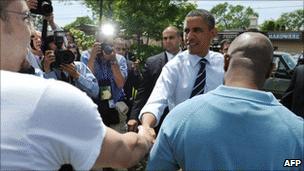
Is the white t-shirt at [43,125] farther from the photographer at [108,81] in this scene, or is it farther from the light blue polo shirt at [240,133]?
the photographer at [108,81]

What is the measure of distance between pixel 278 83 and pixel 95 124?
10509mm

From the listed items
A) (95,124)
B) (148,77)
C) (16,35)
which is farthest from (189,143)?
(148,77)

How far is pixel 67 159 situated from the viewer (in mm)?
1375

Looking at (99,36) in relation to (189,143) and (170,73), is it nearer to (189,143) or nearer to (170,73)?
(170,73)

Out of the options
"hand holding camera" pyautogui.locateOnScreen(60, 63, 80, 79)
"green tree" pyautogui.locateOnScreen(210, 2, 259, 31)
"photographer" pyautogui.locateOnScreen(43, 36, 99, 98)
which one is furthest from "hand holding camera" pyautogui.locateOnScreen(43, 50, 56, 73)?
"green tree" pyautogui.locateOnScreen(210, 2, 259, 31)

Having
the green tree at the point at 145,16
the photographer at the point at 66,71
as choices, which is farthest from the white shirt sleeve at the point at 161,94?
the green tree at the point at 145,16

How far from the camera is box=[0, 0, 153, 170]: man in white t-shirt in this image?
1.29 meters

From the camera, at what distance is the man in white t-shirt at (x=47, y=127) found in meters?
1.29

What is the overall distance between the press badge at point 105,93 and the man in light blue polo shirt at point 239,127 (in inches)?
111

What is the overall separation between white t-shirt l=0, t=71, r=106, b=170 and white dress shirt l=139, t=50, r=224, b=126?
5.16 feet

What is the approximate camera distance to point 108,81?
4754 mm

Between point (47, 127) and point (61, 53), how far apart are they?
2.32 metres

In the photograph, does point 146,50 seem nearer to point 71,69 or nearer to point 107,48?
point 107,48

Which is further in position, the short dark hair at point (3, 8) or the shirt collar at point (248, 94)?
the shirt collar at point (248, 94)
